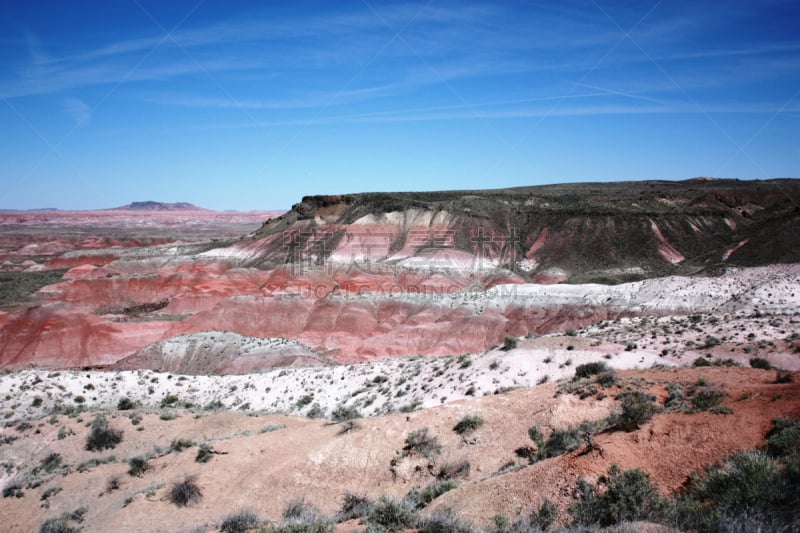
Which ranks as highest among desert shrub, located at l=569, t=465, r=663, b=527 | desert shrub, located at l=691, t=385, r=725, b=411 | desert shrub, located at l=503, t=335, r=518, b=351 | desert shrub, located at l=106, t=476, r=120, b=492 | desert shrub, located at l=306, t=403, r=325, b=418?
desert shrub, located at l=691, t=385, r=725, b=411

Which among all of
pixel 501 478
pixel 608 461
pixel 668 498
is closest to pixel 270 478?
pixel 501 478

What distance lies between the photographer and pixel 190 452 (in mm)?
13625

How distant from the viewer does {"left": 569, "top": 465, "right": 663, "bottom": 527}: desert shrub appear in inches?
232

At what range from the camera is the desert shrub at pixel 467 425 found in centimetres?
1133

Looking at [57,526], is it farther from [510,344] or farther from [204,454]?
[510,344]

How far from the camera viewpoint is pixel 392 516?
23.6 feet

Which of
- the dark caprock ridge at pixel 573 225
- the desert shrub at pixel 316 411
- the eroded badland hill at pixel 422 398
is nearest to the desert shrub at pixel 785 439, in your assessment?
the eroded badland hill at pixel 422 398

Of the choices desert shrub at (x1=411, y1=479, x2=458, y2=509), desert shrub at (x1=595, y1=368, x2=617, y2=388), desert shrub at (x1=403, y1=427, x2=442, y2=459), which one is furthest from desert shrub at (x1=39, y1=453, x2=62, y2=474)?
desert shrub at (x1=595, y1=368, x2=617, y2=388)

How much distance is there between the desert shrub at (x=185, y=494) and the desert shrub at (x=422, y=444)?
15.6 ft

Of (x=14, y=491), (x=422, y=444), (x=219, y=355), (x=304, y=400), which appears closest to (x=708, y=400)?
(x=422, y=444)

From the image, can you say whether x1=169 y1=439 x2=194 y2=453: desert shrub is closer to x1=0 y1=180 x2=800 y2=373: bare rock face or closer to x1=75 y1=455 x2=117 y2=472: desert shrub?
x1=75 y1=455 x2=117 y2=472: desert shrub

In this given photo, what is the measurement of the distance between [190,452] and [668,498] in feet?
39.9

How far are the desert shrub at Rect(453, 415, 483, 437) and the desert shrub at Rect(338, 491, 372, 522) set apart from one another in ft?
9.07

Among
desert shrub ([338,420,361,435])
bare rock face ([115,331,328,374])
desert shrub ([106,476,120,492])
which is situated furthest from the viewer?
bare rock face ([115,331,328,374])
